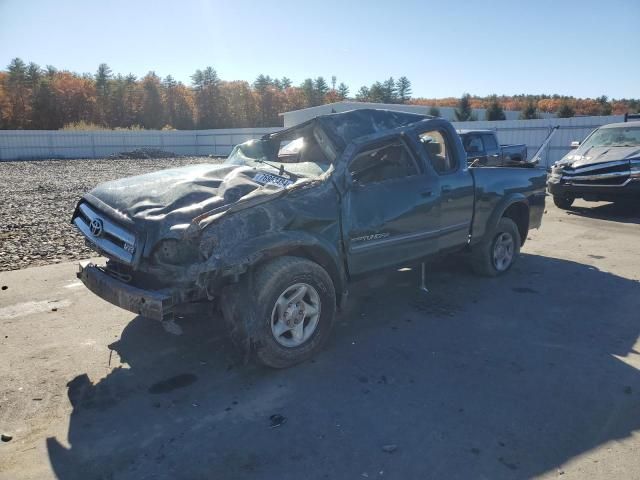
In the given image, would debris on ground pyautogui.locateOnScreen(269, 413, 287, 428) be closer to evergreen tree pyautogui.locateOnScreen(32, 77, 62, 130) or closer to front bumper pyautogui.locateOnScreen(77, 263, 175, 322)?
front bumper pyautogui.locateOnScreen(77, 263, 175, 322)

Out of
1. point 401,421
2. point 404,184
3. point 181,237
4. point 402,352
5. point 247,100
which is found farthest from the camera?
point 247,100

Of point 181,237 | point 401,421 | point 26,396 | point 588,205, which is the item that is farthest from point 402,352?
point 588,205

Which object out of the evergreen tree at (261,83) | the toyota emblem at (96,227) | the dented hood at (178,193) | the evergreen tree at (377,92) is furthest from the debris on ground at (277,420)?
the evergreen tree at (377,92)

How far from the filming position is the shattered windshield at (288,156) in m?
4.40

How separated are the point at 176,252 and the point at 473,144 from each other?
37.6ft

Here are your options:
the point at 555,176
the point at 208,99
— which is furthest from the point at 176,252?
the point at 208,99

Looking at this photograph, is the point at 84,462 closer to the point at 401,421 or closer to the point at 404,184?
the point at 401,421

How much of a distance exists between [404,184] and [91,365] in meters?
3.28

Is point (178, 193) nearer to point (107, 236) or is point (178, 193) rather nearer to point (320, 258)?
point (107, 236)

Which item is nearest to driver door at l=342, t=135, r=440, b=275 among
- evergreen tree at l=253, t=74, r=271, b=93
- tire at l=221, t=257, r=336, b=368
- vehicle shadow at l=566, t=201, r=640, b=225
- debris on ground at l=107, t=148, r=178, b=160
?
tire at l=221, t=257, r=336, b=368

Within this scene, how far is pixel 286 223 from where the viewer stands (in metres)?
3.80

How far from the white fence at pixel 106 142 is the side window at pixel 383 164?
29852 millimetres

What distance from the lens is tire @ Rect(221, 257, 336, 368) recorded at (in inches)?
141

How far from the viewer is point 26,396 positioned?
11.5 feet
